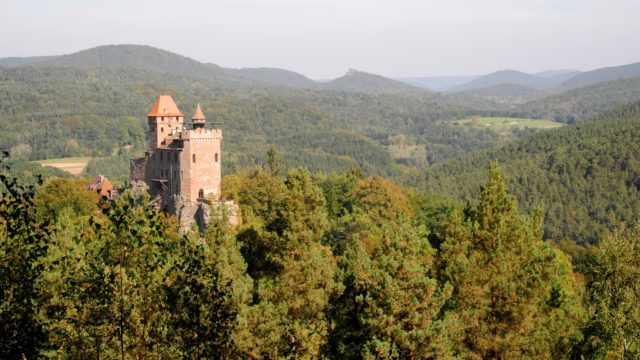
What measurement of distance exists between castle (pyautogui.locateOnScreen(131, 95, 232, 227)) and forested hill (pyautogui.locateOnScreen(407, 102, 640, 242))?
9042cm

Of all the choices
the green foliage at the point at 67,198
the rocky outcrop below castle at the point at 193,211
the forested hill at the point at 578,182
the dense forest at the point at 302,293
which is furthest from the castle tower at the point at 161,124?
the forested hill at the point at 578,182

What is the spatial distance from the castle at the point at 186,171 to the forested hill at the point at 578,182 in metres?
90.4

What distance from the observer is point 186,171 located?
64062 mm

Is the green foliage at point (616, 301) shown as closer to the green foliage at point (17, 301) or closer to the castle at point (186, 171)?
the green foliage at point (17, 301)

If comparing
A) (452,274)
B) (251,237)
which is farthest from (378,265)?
(251,237)

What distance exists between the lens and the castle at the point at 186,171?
63438 millimetres

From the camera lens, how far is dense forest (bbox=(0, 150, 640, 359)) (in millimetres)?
21078

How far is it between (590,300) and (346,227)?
30312 mm

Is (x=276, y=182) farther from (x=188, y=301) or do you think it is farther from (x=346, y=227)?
(x=188, y=301)

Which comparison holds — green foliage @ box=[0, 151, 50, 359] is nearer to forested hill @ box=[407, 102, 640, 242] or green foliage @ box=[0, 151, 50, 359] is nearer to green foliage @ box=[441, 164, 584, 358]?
green foliage @ box=[441, 164, 584, 358]

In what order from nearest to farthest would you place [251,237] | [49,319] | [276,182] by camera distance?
[49,319]
[251,237]
[276,182]

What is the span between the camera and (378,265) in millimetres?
31297

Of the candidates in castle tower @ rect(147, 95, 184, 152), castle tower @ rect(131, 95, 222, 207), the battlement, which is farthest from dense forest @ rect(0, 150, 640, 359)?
castle tower @ rect(147, 95, 184, 152)

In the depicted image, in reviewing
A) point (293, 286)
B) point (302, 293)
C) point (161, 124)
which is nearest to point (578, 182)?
point (161, 124)
